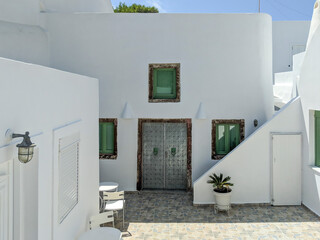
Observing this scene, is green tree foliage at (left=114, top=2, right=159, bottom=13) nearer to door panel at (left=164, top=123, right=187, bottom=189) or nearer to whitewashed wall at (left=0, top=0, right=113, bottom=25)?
whitewashed wall at (left=0, top=0, right=113, bottom=25)

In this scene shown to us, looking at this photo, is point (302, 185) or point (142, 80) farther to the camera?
point (142, 80)

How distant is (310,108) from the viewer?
9.33 m

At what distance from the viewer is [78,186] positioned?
6680mm

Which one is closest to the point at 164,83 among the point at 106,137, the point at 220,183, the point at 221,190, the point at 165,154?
the point at 165,154

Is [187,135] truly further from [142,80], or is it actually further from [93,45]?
[93,45]

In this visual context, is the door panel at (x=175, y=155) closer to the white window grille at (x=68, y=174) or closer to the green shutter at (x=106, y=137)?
the green shutter at (x=106, y=137)

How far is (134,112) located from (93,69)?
2291 mm

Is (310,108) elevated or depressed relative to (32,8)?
depressed

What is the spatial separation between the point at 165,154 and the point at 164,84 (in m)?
2.73

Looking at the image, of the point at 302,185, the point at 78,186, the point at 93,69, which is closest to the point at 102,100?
the point at 93,69

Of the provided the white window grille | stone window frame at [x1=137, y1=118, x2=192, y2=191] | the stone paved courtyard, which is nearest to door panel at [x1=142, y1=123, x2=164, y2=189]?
stone window frame at [x1=137, y1=118, x2=192, y2=191]

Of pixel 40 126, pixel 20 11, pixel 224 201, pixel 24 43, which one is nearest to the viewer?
pixel 40 126

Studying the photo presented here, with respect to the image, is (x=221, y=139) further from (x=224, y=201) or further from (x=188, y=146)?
(x=224, y=201)

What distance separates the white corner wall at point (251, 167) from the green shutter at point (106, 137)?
3.75 metres
